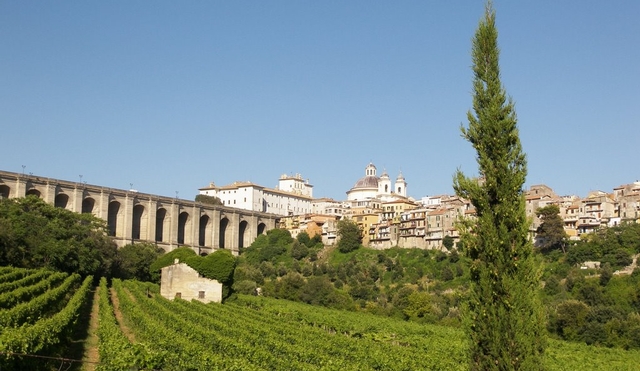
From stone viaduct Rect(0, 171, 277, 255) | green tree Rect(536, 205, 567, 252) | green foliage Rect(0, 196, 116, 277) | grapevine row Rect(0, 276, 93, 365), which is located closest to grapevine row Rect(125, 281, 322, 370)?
grapevine row Rect(0, 276, 93, 365)

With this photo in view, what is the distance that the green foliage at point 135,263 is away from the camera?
191 feet

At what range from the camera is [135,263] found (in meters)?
59.8

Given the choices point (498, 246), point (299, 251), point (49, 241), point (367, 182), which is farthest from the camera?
point (367, 182)

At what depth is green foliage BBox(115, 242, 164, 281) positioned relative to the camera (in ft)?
191

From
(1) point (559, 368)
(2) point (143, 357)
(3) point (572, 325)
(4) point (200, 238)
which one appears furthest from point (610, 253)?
(2) point (143, 357)

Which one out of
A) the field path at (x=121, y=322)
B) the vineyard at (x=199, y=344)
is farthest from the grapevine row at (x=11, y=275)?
the field path at (x=121, y=322)

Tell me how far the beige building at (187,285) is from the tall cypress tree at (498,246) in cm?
3567

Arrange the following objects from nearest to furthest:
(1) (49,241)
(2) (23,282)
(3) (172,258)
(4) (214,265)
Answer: (2) (23,282) → (4) (214,265) → (1) (49,241) → (3) (172,258)

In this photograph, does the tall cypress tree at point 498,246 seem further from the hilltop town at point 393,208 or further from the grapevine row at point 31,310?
the hilltop town at point 393,208

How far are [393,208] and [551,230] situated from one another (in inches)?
1267

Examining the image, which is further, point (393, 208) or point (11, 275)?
point (393, 208)

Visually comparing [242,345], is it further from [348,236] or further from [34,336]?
[348,236]

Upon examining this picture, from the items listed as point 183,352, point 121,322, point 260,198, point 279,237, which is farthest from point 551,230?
point 183,352

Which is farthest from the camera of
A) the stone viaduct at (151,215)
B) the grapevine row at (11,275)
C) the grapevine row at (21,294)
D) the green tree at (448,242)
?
the green tree at (448,242)
